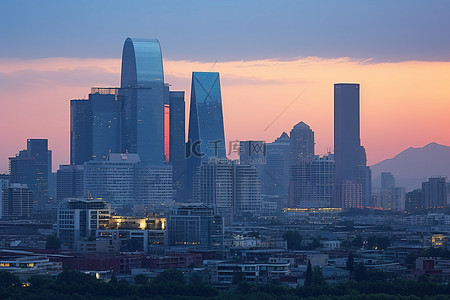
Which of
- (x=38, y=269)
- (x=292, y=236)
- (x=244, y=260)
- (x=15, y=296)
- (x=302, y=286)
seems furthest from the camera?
(x=292, y=236)

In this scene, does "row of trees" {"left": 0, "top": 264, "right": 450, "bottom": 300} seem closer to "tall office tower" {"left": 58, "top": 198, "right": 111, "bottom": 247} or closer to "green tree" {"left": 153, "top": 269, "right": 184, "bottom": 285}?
"green tree" {"left": 153, "top": 269, "right": 184, "bottom": 285}

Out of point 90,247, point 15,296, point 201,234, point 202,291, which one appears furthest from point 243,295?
point 201,234

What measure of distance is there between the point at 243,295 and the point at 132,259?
31.2 meters

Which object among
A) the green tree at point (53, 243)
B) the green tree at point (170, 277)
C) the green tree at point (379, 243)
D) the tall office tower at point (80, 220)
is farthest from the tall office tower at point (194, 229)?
the green tree at point (170, 277)

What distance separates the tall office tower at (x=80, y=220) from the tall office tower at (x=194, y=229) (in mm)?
7817

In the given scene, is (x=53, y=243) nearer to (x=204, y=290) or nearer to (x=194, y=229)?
(x=194, y=229)

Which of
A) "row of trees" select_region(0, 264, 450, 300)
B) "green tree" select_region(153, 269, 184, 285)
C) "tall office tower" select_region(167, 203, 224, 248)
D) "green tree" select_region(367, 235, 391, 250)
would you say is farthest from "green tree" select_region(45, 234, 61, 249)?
"row of trees" select_region(0, 264, 450, 300)

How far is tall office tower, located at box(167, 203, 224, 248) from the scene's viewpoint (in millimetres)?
163375

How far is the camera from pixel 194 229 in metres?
164

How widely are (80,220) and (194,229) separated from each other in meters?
12.7

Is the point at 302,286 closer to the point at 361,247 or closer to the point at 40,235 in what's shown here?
the point at 361,247

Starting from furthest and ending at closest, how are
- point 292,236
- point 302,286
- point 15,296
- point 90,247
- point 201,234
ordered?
point 292,236
point 201,234
point 90,247
point 302,286
point 15,296

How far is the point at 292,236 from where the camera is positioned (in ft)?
591

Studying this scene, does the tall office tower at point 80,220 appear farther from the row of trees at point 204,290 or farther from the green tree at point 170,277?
the row of trees at point 204,290
